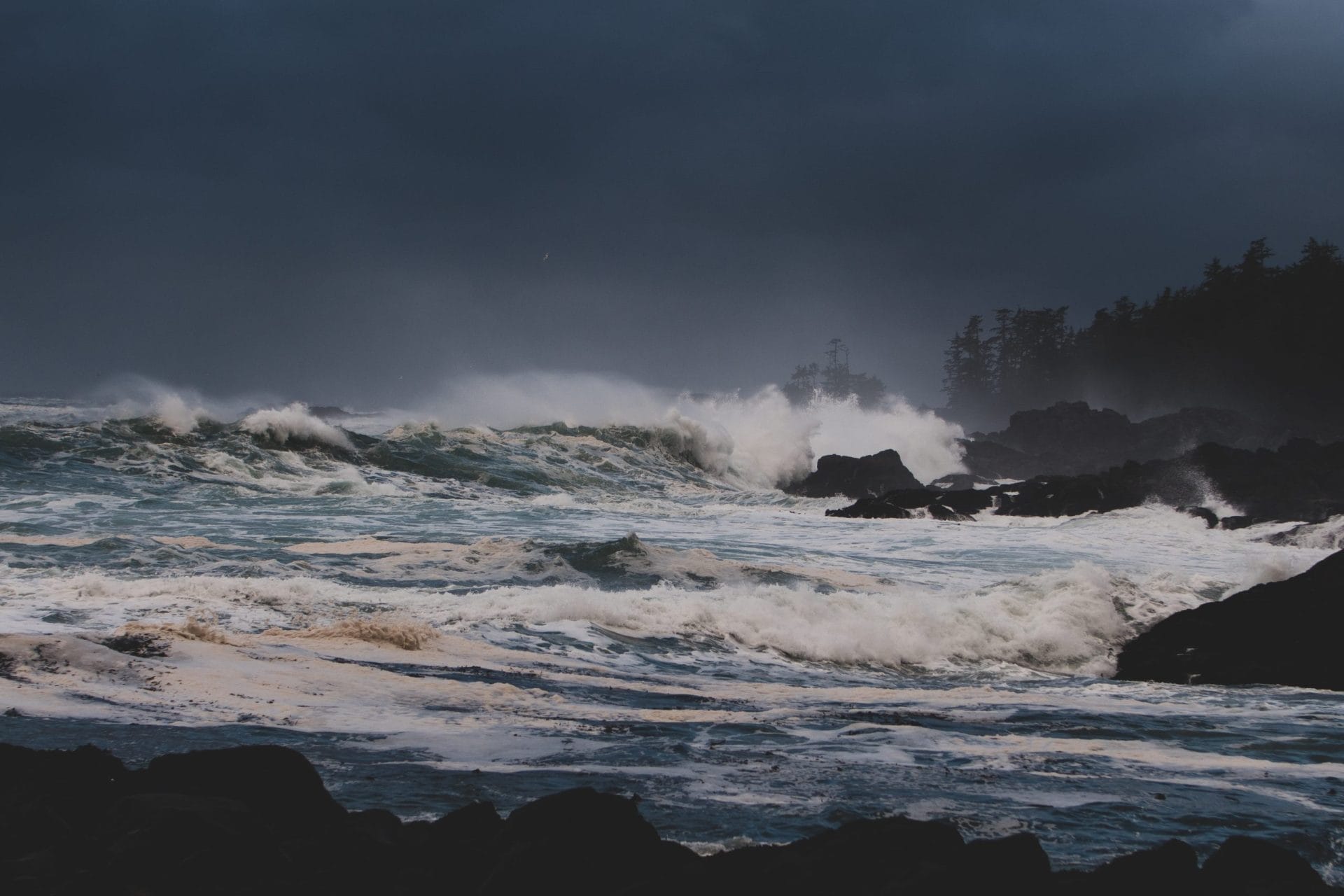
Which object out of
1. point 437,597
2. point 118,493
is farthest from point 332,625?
point 118,493

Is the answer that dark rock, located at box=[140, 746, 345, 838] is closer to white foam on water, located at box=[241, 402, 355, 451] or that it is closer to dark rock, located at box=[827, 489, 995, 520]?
dark rock, located at box=[827, 489, 995, 520]

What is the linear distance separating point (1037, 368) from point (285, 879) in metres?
92.6

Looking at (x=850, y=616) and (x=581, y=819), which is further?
(x=850, y=616)

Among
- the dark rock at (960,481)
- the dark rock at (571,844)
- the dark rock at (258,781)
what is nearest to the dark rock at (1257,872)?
the dark rock at (571,844)

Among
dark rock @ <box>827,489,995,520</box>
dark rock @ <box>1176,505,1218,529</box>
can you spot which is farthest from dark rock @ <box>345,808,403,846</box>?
dark rock @ <box>1176,505,1218,529</box>

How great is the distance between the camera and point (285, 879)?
2.75m

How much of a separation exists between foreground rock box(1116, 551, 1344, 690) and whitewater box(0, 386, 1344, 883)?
563 mm

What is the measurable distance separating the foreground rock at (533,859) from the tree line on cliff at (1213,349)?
56.6 meters

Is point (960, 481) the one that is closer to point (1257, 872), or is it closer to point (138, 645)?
point (138, 645)

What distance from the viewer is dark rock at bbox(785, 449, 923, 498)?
3841 cm

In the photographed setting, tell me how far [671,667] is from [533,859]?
5.58 meters

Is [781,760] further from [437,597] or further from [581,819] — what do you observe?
[437,597]

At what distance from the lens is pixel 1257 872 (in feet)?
9.09

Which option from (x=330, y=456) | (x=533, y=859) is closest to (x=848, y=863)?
(x=533, y=859)
